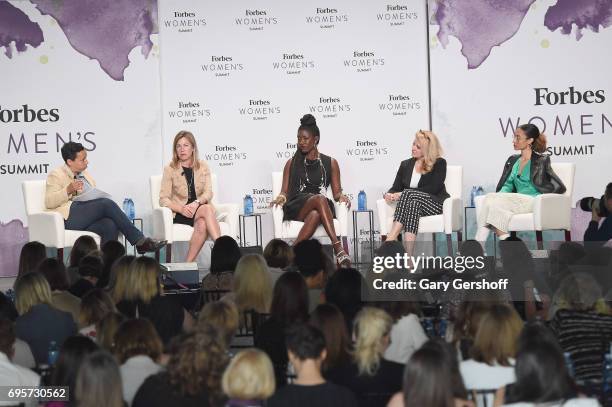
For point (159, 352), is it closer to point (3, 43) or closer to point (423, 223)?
point (423, 223)

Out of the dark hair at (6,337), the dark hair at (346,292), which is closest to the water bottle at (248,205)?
the dark hair at (346,292)

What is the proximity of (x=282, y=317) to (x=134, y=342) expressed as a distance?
1066 mm

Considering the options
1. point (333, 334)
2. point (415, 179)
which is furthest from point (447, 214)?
point (333, 334)

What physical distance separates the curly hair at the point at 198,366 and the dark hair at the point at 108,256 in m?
3.03

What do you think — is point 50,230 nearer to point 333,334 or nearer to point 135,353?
point 135,353

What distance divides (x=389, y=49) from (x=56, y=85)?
3.32 metres

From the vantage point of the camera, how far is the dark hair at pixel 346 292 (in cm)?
550

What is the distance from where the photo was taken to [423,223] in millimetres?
9453

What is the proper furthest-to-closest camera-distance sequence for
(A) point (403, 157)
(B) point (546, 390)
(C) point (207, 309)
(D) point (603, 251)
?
(A) point (403, 157) < (D) point (603, 251) < (C) point (207, 309) < (B) point (546, 390)

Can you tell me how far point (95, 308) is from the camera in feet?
17.0

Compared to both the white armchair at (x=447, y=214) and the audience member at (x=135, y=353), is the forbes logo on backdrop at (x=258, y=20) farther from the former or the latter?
the audience member at (x=135, y=353)

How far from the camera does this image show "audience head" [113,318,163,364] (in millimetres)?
4293

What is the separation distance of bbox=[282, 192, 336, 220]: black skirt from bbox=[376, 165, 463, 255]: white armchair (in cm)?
47

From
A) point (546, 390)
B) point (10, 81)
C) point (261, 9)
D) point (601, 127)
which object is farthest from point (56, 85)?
point (546, 390)
